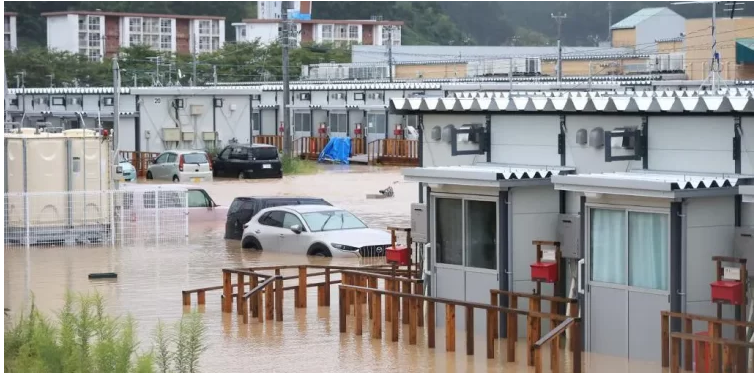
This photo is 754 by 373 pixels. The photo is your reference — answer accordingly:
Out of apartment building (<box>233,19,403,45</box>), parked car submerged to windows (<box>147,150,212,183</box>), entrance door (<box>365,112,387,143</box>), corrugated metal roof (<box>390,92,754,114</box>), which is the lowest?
parked car submerged to windows (<box>147,150,212,183</box>)

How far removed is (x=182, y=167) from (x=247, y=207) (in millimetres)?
18420

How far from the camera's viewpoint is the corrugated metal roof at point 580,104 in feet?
58.5

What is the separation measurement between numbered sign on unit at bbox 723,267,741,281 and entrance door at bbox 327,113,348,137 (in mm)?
52428

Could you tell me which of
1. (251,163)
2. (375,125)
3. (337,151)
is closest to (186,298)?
(251,163)

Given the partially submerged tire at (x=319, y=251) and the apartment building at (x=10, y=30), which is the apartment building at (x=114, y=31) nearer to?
the apartment building at (x=10, y=30)

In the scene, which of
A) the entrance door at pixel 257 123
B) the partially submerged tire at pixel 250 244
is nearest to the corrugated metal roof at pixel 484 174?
the partially submerged tire at pixel 250 244

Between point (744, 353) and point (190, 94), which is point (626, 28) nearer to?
point (190, 94)

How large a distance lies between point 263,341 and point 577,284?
4314mm

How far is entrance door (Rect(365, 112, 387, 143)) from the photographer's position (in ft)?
219

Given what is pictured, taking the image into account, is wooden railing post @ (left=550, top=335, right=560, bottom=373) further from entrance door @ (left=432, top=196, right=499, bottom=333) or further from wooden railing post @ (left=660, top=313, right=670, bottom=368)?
entrance door @ (left=432, top=196, right=499, bottom=333)

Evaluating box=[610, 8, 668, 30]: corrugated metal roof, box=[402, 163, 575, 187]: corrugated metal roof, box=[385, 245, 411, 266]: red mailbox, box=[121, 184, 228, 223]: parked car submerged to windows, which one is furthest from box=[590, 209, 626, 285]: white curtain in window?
Answer: box=[610, 8, 668, 30]: corrugated metal roof

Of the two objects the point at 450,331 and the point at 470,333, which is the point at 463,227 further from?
the point at 470,333

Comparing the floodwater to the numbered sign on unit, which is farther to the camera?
the floodwater

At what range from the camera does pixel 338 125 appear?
69.8 m
